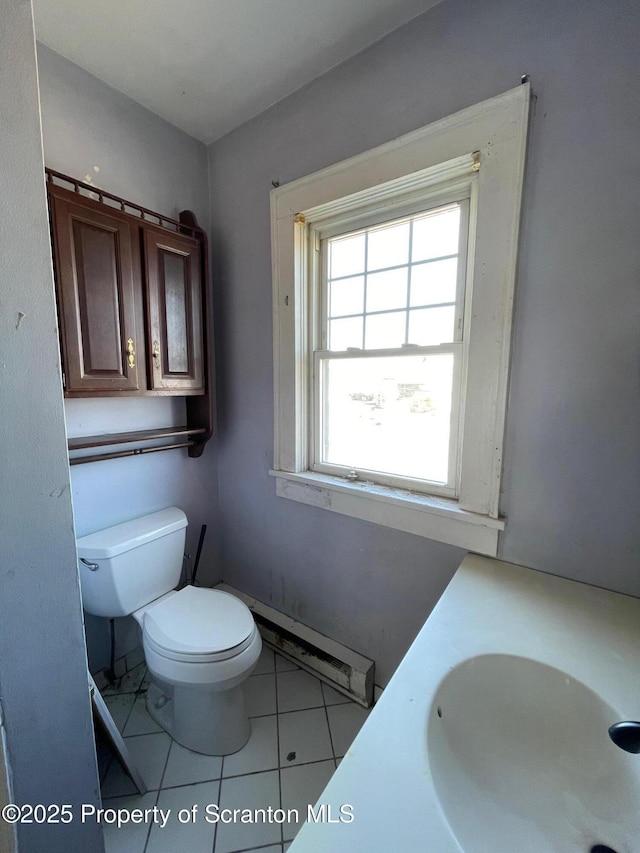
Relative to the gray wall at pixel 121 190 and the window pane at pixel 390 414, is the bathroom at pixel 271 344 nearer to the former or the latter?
the gray wall at pixel 121 190

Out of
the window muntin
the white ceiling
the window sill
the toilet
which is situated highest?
the white ceiling

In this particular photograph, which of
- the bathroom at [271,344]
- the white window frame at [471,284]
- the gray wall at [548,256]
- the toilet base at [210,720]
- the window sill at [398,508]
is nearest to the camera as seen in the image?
the bathroom at [271,344]

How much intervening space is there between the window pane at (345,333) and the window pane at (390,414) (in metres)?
0.06

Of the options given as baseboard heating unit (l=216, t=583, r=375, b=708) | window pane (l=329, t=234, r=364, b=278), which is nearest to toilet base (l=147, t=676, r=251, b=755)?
baseboard heating unit (l=216, t=583, r=375, b=708)


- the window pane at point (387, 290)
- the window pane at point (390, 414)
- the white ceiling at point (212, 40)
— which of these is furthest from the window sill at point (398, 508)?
the white ceiling at point (212, 40)

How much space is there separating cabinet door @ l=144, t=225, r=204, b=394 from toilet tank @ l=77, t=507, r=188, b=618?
60 cm

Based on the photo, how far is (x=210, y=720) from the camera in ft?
3.99

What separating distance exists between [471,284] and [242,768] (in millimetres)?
1818

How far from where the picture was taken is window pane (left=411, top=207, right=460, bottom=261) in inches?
46.2

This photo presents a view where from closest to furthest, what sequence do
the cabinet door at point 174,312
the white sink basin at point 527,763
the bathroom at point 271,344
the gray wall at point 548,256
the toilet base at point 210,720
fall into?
→ the white sink basin at point 527,763 → the bathroom at point 271,344 → the gray wall at point 548,256 → the toilet base at point 210,720 → the cabinet door at point 174,312

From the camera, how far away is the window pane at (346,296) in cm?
139

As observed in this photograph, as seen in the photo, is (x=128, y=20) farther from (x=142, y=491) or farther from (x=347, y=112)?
(x=142, y=491)

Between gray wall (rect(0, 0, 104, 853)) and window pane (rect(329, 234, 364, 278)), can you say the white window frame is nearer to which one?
window pane (rect(329, 234, 364, 278))

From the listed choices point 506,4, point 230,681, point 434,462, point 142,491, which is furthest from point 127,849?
point 506,4
